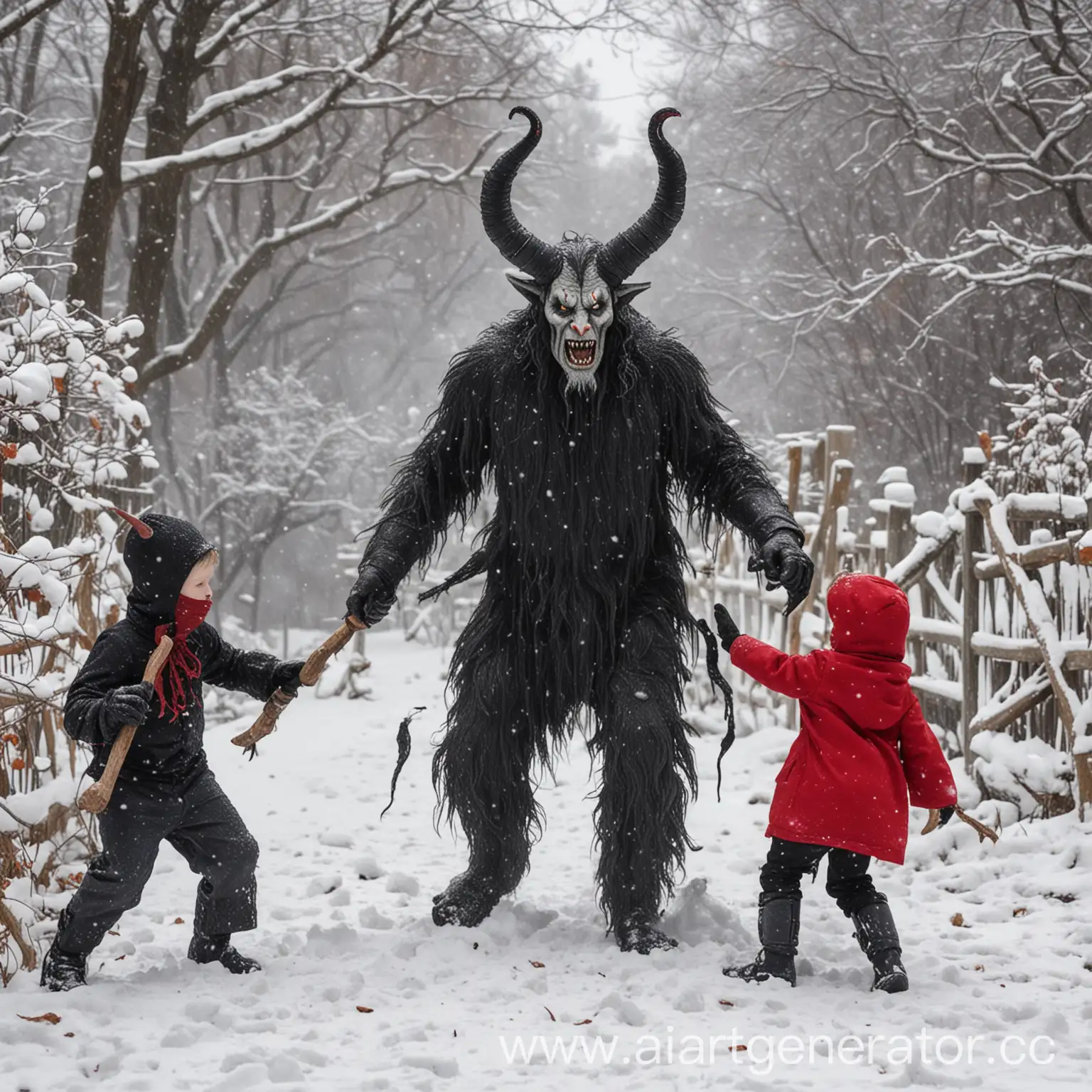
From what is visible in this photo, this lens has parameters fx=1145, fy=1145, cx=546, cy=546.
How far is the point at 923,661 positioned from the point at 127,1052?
187 inches

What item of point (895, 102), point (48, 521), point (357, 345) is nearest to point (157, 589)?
point (48, 521)

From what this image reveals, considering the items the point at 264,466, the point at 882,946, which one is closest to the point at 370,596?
the point at 882,946

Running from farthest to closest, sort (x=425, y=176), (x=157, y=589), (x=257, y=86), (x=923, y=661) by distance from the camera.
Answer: (x=425, y=176)
(x=257, y=86)
(x=923, y=661)
(x=157, y=589)

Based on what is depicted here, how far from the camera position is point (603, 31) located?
31.2 feet

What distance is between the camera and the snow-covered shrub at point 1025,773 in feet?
15.0

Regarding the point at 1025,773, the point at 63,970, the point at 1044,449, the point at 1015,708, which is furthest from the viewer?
the point at 1044,449

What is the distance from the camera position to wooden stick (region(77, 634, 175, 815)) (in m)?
2.76

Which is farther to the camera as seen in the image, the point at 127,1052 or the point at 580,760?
the point at 580,760

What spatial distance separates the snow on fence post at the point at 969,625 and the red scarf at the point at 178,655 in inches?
144

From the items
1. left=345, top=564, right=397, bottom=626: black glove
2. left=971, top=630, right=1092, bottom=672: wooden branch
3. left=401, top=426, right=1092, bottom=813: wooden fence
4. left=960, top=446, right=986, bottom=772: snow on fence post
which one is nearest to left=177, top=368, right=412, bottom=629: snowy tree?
left=401, top=426, right=1092, bottom=813: wooden fence

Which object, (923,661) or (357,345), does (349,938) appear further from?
(357,345)

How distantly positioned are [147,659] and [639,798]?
1513 mm

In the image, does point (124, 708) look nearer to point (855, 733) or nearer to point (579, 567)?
point (579, 567)

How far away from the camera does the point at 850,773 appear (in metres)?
3.21
